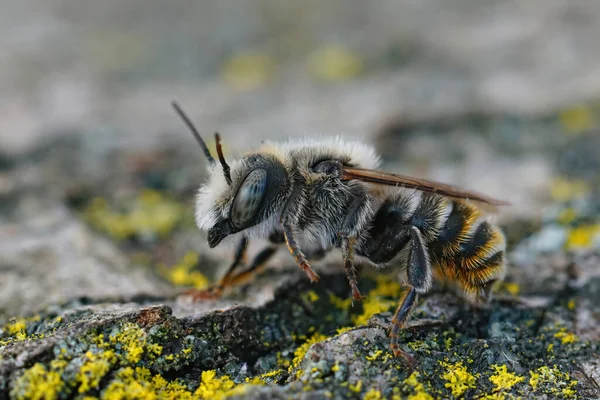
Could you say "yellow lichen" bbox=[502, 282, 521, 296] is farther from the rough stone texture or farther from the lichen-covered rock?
the lichen-covered rock

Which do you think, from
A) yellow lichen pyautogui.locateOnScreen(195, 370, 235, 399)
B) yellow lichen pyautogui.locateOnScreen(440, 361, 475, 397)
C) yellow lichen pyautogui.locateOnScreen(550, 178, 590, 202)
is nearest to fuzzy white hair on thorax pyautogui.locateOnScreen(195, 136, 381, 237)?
yellow lichen pyautogui.locateOnScreen(195, 370, 235, 399)

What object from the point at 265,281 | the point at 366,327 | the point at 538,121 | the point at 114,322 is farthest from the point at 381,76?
the point at 114,322

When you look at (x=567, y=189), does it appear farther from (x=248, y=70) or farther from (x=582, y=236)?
(x=248, y=70)

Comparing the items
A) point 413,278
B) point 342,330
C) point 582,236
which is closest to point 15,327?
point 342,330

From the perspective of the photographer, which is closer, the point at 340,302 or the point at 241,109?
the point at 340,302

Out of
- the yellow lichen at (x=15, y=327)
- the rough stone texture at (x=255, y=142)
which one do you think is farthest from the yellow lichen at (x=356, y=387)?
the yellow lichen at (x=15, y=327)

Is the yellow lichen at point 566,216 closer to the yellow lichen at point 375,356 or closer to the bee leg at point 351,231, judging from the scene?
the bee leg at point 351,231

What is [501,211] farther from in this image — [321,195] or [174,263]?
[174,263]

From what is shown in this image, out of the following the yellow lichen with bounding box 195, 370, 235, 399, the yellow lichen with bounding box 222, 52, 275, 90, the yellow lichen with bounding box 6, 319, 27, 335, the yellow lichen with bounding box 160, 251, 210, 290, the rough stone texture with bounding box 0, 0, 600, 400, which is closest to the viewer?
the yellow lichen with bounding box 195, 370, 235, 399
